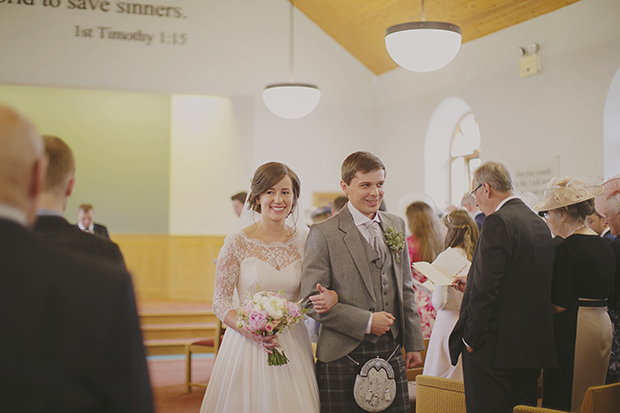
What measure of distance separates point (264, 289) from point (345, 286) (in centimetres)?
45

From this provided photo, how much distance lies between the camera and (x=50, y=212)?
4.88 feet

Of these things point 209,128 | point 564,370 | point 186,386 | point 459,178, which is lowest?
point 186,386

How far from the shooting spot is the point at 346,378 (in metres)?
2.60

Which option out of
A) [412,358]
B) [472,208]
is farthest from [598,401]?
[472,208]

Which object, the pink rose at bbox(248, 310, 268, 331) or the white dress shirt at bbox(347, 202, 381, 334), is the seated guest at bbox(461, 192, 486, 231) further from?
the pink rose at bbox(248, 310, 268, 331)

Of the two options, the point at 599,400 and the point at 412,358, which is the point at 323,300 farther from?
the point at 599,400

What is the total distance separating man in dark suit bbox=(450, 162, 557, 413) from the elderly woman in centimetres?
21

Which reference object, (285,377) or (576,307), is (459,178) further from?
(285,377)

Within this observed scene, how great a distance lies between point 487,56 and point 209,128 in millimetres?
5421

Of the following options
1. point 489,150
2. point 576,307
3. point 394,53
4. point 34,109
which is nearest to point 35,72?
point 34,109

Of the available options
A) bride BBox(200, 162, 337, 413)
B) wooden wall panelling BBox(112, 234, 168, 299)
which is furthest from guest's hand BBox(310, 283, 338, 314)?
wooden wall panelling BBox(112, 234, 168, 299)

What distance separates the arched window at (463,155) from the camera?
8.87 meters

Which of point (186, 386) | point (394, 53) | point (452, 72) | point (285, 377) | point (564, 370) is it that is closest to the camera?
point (285, 377)

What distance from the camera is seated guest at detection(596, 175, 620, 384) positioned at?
Answer: 10.6 feet
